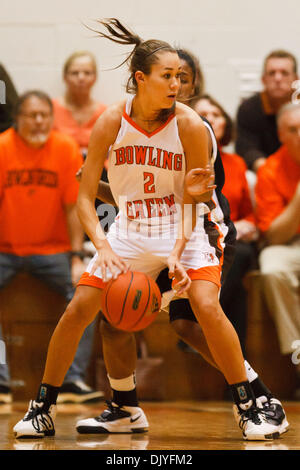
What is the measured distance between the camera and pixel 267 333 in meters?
5.54

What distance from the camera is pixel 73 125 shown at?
236 inches

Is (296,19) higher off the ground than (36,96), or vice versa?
(296,19)

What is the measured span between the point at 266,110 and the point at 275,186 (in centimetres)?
77

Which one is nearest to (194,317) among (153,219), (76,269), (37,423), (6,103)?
(153,219)

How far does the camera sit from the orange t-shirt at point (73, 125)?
5957 mm

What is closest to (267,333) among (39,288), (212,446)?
(39,288)

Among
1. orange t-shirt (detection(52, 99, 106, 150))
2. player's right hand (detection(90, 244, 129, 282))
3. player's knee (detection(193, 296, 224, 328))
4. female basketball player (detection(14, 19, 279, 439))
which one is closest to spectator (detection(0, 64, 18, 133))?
orange t-shirt (detection(52, 99, 106, 150))

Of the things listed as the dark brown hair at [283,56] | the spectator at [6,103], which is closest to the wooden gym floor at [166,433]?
the spectator at [6,103]

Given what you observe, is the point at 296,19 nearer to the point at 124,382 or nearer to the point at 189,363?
the point at 189,363

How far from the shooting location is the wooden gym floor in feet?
10.5

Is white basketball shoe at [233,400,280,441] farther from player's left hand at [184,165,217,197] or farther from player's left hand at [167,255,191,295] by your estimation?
player's left hand at [184,165,217,197]

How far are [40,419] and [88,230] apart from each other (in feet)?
2.75

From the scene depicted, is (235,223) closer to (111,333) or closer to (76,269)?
(76,269)

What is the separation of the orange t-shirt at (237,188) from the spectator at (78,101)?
3.82 feet
